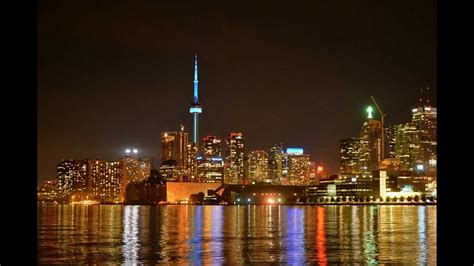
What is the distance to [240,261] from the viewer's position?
24500 millimetres

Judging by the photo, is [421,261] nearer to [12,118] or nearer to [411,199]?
[12,118]

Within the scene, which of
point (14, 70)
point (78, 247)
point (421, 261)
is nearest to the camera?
point (14, 70)

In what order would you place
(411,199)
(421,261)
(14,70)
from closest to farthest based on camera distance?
(14,70), (421,261), (411,199)

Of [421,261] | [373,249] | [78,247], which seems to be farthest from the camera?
[78,247]

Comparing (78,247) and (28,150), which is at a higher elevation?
(28,150)

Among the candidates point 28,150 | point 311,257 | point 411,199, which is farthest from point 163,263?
point 411,199

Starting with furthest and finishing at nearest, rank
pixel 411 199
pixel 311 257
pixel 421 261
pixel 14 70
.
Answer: pixel 411 199 < pixel 311 257 < pixel 421 261 < pixel 14 70
